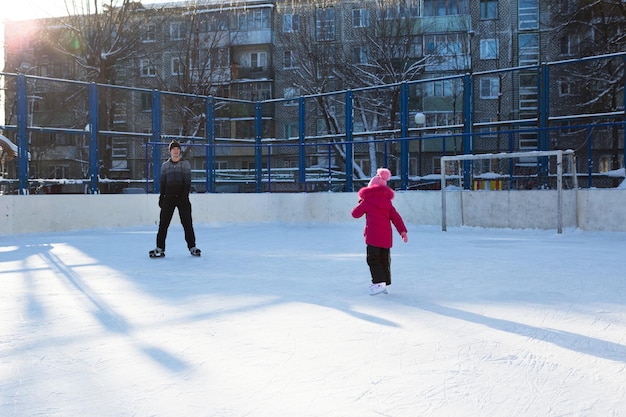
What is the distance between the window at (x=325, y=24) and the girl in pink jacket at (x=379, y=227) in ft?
75.1

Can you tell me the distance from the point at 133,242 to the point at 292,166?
6097 millimetres

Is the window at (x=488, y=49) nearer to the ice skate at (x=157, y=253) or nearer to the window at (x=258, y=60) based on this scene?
the window at (x=258, y=60)

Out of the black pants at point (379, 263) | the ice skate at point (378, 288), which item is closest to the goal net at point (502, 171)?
the black pants at point (379, 263)

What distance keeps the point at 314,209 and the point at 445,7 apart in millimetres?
19901

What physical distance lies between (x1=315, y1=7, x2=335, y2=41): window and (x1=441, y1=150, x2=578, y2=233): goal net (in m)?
15.8

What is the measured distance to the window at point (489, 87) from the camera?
15.3m

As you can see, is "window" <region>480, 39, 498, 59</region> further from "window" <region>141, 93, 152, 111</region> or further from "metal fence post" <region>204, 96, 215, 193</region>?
"window" <region>141, 93, 152, 111</region>

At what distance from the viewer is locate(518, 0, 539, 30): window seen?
31.7 metres

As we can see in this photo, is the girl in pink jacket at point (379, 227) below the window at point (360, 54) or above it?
below

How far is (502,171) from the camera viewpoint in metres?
12.6

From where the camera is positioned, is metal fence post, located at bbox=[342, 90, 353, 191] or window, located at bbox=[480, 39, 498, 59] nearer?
metal fence post, located at bbox=[342, 90, 353, 191]

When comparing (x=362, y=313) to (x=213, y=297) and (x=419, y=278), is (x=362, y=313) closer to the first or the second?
(x=213, y=297)

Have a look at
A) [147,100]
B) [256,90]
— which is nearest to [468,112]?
[147,100]

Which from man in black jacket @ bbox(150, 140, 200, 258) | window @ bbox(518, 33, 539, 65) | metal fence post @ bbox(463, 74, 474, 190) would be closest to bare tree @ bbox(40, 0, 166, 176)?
metal fence post @ bbox(463, 74, 474, 190)
